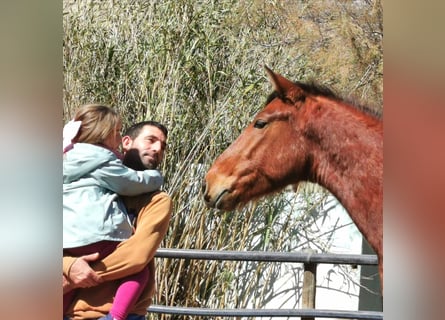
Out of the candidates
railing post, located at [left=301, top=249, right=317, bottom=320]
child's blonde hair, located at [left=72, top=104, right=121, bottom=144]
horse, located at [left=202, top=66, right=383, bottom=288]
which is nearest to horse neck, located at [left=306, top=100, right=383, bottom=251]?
horse, located at [left=202, top=66, right=383, bottom=288]

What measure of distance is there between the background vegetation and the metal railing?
6cm

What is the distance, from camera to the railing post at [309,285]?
411cm

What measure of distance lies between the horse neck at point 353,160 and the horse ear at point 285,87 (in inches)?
6.6

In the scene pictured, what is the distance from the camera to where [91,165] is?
13.1 feet

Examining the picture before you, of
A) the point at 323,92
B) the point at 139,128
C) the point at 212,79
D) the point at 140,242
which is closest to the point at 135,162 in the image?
the point at 139,128

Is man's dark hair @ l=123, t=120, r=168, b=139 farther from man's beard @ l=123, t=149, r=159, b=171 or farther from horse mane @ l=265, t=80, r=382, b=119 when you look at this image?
horse mane @ l=265, t=80, r=382, b=119

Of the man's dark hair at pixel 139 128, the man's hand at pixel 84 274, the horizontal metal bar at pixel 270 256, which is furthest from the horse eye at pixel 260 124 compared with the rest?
the man's hand at pixel 84 274

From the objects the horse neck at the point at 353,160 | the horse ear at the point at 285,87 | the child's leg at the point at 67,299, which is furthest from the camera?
the child's leg at the point at 67,299

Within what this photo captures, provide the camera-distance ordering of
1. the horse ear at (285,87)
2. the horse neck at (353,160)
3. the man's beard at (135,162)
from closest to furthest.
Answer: the horse neck at (353,160), the horse ear at (285,87), the man's beard at (135,162)

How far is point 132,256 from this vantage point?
4004mm

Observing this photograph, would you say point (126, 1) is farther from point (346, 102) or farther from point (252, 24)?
point (346, 102)

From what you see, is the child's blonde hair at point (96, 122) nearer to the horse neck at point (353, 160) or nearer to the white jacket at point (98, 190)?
the white jacket at point (98, 190)

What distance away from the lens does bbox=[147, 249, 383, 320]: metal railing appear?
402cm

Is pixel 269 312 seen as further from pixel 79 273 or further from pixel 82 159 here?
pixel 82 159
